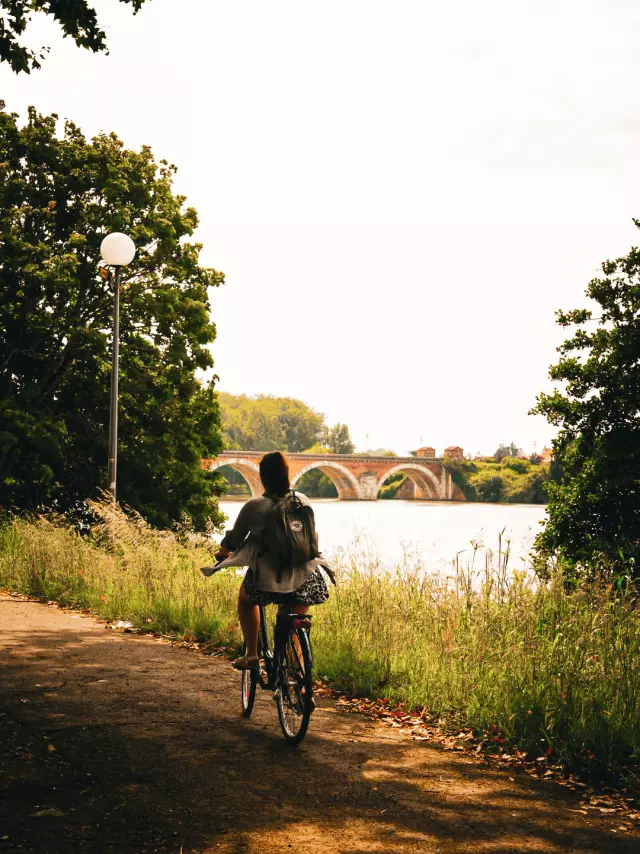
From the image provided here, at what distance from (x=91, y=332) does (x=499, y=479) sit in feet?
169

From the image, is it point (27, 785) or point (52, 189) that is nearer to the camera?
point (27, 785)

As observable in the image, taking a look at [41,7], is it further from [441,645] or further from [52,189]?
[52,189]

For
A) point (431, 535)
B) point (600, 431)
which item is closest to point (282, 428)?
point (431, 535)

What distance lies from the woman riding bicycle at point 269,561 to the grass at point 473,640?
131cm

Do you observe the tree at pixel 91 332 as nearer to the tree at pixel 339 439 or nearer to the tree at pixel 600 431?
the tree at pixel 600 431

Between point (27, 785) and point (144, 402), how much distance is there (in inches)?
681

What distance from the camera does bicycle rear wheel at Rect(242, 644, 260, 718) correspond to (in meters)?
5.55

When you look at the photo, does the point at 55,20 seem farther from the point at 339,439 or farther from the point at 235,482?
the point at 339,439

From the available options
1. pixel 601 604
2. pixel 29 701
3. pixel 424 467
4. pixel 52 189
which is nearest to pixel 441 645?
pixel 601 604

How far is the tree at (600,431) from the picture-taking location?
13.8m

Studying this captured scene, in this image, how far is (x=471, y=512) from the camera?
60.4 metres

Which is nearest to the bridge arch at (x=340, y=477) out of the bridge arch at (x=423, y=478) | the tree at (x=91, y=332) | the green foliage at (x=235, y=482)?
the bridge arch at (x=423, y=478)

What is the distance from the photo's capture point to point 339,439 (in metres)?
108

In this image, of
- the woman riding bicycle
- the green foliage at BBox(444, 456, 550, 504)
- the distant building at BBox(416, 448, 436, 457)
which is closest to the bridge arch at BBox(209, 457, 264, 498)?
the green foliage at BBox(444, 456, 550, 504)
